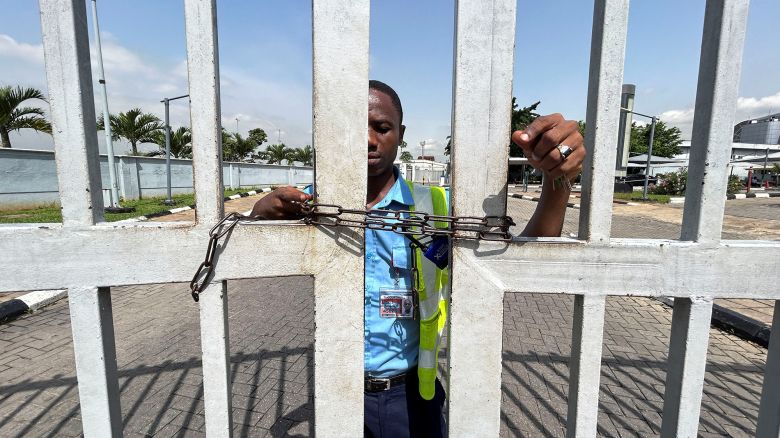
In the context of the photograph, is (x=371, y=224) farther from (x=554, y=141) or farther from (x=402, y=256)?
(x=402, y=256)

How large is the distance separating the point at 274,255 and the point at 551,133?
78 centimetres

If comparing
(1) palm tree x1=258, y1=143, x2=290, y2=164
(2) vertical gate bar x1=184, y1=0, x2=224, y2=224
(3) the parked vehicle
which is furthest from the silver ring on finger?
(1) palm tree x1=258, y1=143, x2=290, y2=164

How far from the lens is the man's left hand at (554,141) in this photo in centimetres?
97

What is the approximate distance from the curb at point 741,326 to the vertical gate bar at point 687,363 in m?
4.03

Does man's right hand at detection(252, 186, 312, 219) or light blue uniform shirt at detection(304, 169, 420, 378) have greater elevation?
man's right hand at detection(252, 186, 312, 219)

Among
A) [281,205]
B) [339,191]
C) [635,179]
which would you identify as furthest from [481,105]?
[635,179]

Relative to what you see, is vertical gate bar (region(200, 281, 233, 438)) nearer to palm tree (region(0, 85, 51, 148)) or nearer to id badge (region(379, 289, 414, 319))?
id badge (region(379, 289, 414, 319))

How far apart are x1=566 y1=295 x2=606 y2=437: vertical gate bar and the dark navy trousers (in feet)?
2.56

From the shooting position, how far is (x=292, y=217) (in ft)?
4.10

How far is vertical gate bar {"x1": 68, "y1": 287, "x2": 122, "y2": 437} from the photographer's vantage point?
3.06 ft

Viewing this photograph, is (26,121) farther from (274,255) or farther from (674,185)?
(674,185)

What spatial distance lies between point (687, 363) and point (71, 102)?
1677 mm

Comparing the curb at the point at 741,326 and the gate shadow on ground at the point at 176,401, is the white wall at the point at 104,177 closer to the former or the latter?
the gate shadow on ground at the point at 176,401

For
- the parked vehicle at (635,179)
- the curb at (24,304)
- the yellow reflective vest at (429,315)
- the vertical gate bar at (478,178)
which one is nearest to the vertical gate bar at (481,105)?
the vertical gate bar at (478,178)
